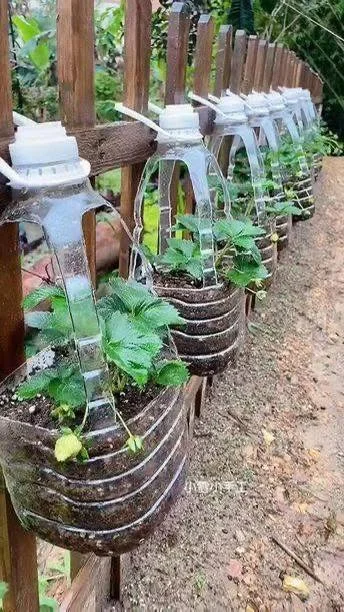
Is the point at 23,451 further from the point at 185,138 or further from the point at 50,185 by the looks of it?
the point at 185,138

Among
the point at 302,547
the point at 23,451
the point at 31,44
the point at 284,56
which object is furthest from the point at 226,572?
the point at 284,56

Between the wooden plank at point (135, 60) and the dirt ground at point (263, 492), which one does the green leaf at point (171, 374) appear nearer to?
the wooden plank at point (135, 60)

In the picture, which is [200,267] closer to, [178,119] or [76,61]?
[178,119]

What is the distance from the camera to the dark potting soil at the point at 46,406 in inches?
34.8

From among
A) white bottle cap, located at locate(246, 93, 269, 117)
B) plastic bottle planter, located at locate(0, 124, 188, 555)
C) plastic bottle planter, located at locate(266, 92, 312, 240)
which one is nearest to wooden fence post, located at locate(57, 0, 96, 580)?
plastic bottle planter, located at locate(0, 124, 188, 555)

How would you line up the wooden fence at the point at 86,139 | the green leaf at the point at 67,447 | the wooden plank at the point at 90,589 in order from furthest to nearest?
1. the wooden plank at the point at 90,589
2. the wooden fence at the point at 86,139
3. the green leaf at the point at 67,447

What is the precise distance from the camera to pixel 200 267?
1.42 meters

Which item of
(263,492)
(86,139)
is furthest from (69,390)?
(263,492)

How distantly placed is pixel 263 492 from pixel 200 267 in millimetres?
903

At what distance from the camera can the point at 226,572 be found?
5.52 ft

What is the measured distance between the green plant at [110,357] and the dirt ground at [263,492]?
2.95 ft

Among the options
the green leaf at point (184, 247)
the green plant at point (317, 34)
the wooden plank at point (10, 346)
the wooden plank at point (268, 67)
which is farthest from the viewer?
the green plant at point (317, 34)

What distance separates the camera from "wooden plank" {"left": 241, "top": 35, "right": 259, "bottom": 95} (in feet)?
9.25

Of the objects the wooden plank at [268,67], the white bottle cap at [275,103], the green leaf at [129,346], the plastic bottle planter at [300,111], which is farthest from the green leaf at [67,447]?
the wooden plank at [268,67]
